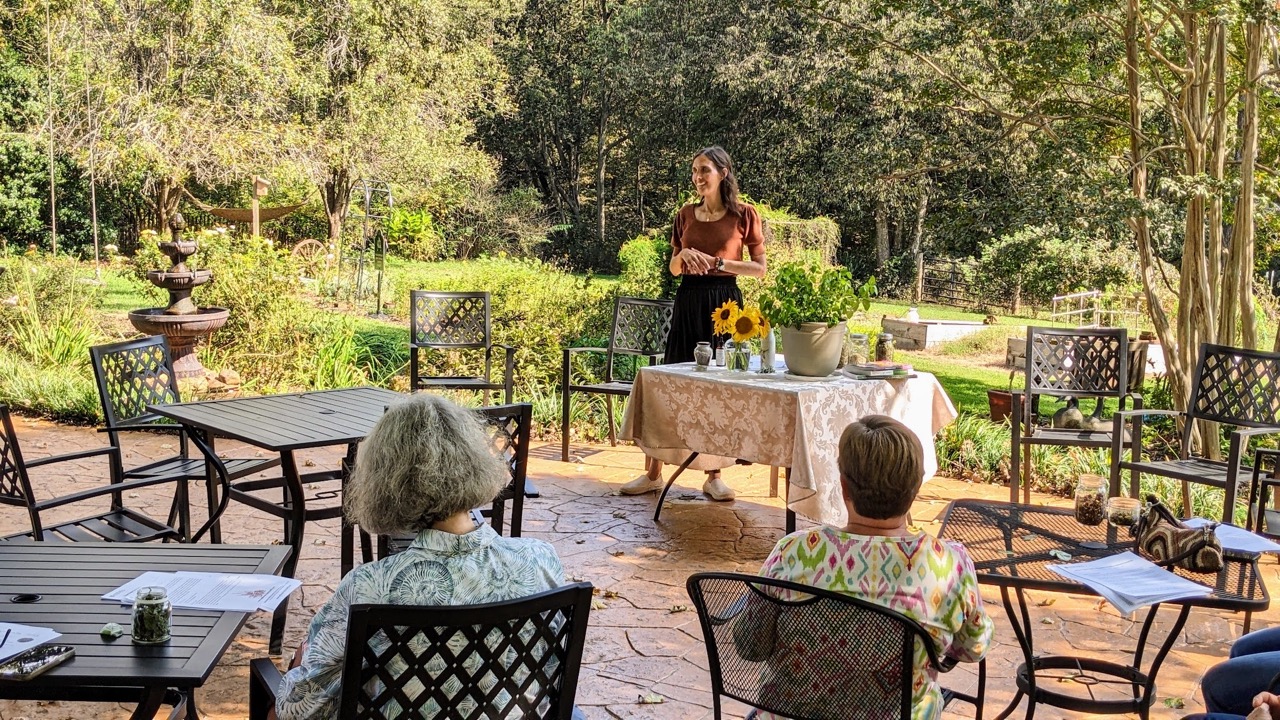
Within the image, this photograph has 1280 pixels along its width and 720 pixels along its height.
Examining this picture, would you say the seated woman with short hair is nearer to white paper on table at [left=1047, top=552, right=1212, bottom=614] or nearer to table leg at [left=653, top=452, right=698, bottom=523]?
white paper on table at [left=1047, top=552, right=1212, bottom=614]

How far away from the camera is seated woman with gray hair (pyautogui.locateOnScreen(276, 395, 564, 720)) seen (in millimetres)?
1964

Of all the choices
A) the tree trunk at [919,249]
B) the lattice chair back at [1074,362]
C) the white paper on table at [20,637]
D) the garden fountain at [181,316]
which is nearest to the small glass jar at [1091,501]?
the white paper on table at [20,637]

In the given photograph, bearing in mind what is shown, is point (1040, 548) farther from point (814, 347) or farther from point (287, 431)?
point (287, 431)

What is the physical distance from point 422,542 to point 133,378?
3148 mm

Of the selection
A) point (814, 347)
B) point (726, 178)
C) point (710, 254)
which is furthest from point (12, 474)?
point (726, 178)

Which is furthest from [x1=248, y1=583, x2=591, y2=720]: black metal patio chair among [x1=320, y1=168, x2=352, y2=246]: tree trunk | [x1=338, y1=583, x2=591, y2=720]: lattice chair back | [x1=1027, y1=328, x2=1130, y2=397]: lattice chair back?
[x1=320, y1=168, x2=352, y2=246]: tree trunk

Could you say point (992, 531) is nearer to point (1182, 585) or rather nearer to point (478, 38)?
point (1182, 585)

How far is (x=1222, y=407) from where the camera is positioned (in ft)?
16.8

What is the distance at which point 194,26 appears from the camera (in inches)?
547

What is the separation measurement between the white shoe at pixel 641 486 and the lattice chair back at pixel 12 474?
3.04 meters

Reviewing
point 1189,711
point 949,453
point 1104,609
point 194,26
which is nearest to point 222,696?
point 1189,711

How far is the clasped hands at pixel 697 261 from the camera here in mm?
5555

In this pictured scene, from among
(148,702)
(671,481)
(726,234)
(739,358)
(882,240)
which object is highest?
(882,240)

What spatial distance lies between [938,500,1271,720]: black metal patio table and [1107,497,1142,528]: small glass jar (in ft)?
0.19
